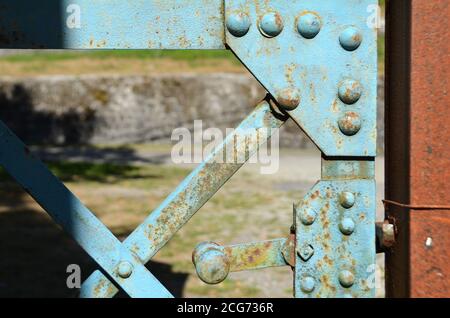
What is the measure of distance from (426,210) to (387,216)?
4.9 inches

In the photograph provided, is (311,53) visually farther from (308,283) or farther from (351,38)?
(308,283)

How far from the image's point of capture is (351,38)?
54.4 inches

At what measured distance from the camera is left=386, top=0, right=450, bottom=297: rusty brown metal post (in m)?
→ 1.33

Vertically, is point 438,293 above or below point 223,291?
above

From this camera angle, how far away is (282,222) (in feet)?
19.0

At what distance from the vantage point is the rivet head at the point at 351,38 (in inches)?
54.3

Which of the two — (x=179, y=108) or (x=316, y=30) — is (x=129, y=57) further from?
(x=316, y=30)

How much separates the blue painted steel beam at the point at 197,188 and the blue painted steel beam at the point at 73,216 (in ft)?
0.10

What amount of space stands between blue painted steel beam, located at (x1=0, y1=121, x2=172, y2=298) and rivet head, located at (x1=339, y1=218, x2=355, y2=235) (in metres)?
0.33

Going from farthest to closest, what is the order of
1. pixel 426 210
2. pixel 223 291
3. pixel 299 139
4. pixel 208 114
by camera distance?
pixel 208 114 < pixel 299 139 < pixel 223 291 < pixel 426 210

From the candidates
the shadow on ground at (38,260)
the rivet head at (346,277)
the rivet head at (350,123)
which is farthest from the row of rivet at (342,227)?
the shadow on ground at (38,260)

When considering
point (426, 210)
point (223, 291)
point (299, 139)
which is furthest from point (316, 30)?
point (299, 139)

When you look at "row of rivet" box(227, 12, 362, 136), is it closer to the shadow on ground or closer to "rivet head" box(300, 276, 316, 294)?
"rivet head" box(300, 276, 316, 294)

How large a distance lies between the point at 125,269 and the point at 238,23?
464 mm
